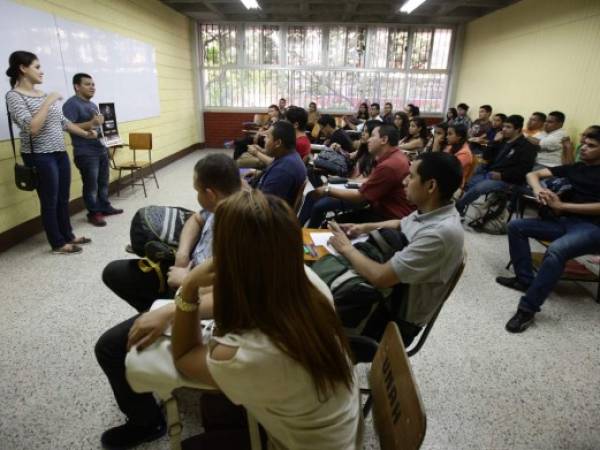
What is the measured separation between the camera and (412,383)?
0.76 metres

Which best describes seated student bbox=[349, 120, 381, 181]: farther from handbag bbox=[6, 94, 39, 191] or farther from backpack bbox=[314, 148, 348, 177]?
handbag bbox=[6, 94, 39, 191]

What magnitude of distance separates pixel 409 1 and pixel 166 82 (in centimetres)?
457

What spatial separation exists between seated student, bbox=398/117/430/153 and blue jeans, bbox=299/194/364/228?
2.27 m

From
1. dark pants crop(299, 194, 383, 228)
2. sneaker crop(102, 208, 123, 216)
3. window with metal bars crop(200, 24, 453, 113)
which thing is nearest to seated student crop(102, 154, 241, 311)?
dark pants crop(299, 194, 383, 228)

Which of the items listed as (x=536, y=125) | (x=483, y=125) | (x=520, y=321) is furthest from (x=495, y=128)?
(x=520, y=321)

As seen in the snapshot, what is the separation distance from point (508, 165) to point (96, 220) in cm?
449

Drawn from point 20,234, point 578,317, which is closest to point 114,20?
point 20,234

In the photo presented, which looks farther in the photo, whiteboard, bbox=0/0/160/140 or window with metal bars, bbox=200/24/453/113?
window with metal bars, bbox=200/24/453/113

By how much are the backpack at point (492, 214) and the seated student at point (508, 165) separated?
3.3 inches

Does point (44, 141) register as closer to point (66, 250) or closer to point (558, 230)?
point (66, 250)

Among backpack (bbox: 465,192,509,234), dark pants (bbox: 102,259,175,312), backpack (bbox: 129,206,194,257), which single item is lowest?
backpack (bbox: 465,192,509,234)

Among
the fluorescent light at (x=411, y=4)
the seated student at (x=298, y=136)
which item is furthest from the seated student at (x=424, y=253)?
the fluorescent light at (x=411, y=4)

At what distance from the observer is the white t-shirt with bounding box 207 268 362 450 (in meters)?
0.72

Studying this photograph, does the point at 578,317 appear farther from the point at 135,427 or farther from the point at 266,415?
the point at 135,427
